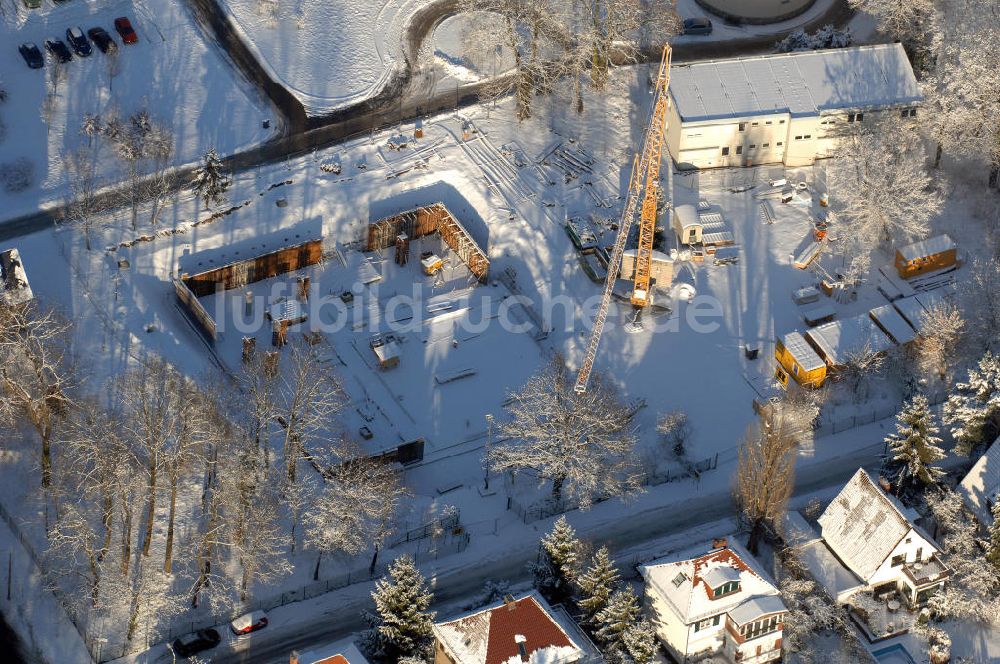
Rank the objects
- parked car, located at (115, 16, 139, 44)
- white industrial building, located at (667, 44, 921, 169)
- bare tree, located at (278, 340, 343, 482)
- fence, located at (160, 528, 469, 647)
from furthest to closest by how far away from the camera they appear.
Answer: parked car, located at (115, 16, 139, 44)
white industrial building, located at (667, 44, 921, 169)
bare tree, located at (278, 340, 343, 482)
fence, located at (160, 528, 469, 647)

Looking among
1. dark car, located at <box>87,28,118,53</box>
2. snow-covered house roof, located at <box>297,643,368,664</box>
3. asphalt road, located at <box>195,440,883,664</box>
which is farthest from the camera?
dark car, located at <box>87,28,118,53</box>

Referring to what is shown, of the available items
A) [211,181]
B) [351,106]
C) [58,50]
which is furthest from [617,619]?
[58,50]

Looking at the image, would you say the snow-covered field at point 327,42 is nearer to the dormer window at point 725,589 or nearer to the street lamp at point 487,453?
the street lamp at point 487,453

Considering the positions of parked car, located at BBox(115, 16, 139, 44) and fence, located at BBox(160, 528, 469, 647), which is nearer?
fence, located at BBox(160, 528, 469, 647)

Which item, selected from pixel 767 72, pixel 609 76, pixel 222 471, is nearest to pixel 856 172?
pixel 767 72

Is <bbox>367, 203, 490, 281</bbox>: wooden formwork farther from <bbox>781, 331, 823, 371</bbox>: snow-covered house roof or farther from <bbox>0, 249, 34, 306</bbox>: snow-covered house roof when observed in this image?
<bbox>0, 249, 34, 306</bbox>: snow-covered house roof

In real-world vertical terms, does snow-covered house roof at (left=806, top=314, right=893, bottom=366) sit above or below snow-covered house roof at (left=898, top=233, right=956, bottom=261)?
below

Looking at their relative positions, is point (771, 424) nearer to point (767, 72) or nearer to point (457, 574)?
point (457, 574)

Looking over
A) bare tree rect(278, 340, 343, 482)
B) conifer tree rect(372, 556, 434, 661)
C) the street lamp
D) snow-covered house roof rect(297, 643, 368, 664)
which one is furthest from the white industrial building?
snow-covered house roof rect(297, 643, 368, 664)
